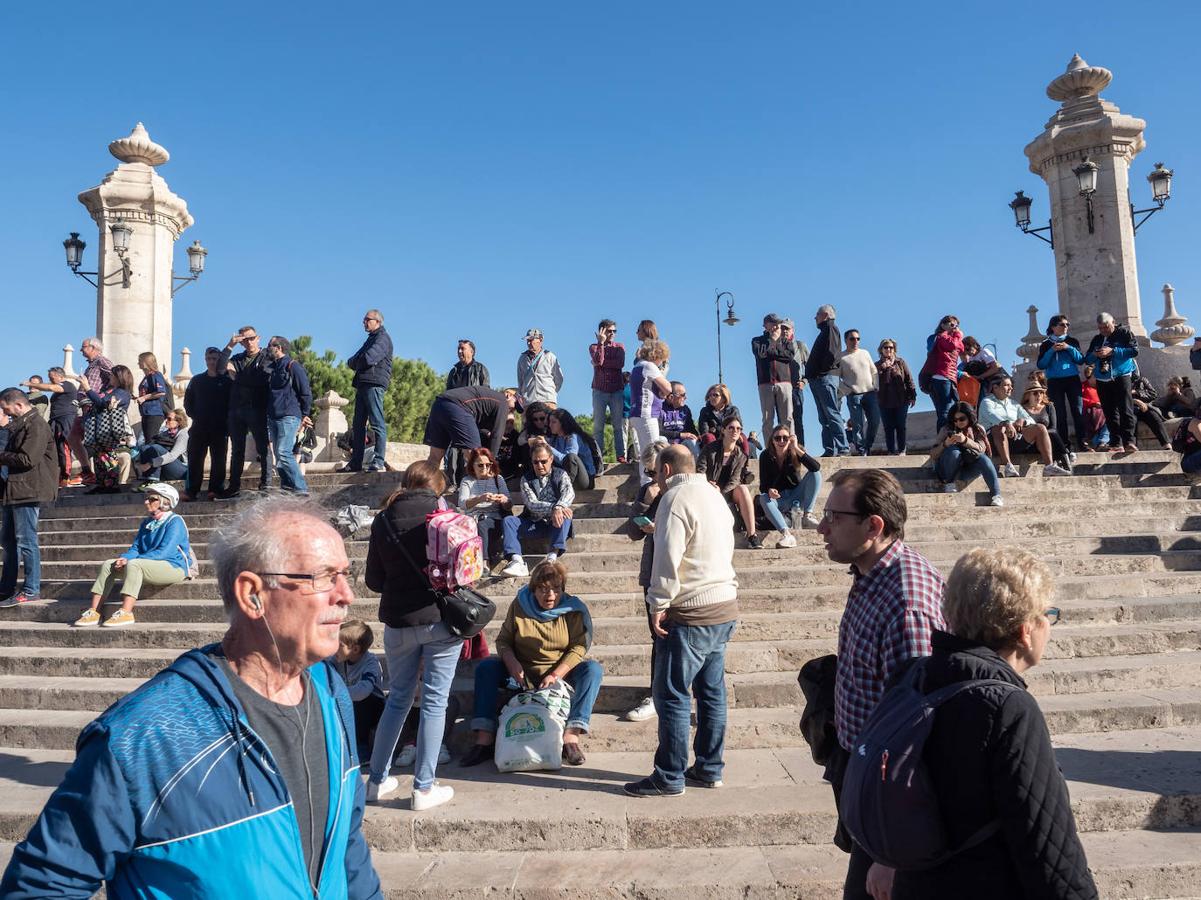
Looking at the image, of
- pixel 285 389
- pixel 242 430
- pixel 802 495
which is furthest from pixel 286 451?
pixel 802 495

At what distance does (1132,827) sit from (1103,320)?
375 inches

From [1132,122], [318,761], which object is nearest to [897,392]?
[1132,122]

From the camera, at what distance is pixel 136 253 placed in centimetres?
1947

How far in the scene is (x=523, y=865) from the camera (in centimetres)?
400

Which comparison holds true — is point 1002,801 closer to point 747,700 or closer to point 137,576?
point 747,700

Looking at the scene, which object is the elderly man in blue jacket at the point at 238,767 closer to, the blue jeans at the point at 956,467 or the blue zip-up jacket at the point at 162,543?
the blue zip-up jacket at the point at 162,543

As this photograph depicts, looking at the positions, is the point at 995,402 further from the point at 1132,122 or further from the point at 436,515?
the point at 1132,122

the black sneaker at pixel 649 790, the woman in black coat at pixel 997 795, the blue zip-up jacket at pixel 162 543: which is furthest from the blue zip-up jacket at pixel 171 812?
the blue zip-up jacket at pixel 162 543

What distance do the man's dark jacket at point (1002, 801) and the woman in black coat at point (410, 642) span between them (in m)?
3.07

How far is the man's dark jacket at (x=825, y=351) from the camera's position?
11430 millimetres

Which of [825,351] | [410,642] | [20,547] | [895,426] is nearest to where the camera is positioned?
[410,642]

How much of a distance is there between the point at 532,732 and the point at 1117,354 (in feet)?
33.9

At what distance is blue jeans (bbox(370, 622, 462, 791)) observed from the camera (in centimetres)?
447

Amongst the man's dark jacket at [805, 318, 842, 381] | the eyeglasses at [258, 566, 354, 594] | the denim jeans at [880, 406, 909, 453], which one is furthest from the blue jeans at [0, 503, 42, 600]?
the denim jeans at [880, 406, 909, 453]
